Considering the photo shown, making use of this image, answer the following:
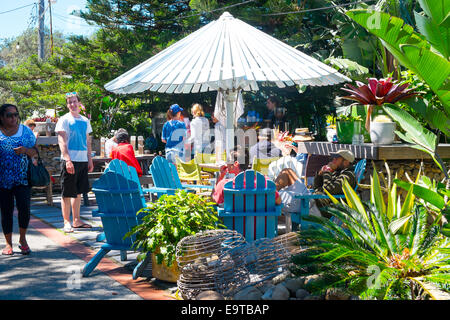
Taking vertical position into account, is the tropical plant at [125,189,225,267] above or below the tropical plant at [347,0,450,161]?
below

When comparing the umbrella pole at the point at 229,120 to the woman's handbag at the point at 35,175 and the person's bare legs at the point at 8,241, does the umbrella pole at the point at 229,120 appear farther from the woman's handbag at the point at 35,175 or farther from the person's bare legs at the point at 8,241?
the person's bare legs at the point at 8,241

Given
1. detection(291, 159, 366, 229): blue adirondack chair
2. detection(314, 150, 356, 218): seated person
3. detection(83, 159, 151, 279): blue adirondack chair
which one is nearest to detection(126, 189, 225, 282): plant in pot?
detection(83, 159, 151, 279): blue adirondack chair

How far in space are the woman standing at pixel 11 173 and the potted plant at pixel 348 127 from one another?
152 inches

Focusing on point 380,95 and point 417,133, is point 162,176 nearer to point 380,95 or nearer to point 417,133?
point 380,95

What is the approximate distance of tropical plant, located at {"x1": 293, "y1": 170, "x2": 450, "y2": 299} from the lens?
3318 mm

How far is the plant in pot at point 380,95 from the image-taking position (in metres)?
6.07

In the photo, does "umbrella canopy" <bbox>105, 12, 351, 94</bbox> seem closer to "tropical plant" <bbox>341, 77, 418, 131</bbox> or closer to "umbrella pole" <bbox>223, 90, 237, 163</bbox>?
"tropical plant" <bbox>341, 77, 418, 131</bbox>

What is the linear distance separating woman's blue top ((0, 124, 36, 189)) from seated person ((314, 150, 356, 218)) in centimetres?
333

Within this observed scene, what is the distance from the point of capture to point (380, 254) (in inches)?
146

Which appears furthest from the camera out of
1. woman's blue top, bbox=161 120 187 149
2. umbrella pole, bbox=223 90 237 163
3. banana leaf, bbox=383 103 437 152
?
woman's blue top, bbox=161 120 187 149

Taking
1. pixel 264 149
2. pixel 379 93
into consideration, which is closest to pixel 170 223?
pixel 379 93

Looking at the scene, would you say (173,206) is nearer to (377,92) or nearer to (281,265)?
(281,265)
